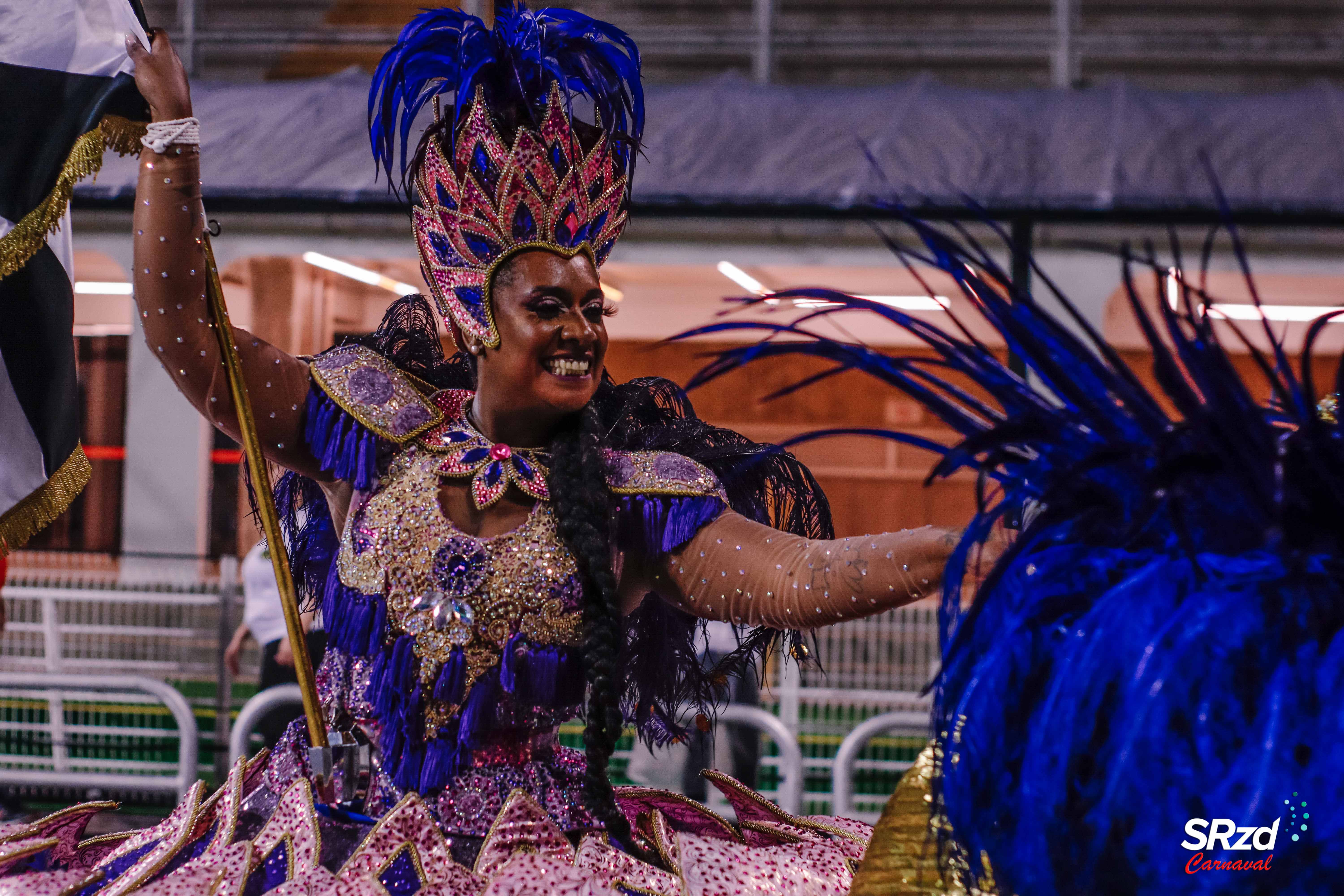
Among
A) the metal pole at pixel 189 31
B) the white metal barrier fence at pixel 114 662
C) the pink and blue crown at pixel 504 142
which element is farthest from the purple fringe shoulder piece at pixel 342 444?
the metal pole at pixel 189 31

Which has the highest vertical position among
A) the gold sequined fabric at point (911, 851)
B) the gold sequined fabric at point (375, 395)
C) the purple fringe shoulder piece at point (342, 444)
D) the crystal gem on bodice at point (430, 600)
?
the gold sequined fabric at point (375, 395)

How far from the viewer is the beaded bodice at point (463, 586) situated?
164 cm

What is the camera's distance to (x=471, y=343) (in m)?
1.76

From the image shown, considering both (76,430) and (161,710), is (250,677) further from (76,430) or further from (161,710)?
(76,430)

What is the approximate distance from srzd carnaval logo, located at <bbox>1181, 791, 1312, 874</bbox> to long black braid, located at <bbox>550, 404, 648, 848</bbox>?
763 millimetres

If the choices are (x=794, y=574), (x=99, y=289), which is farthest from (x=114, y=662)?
(x=794, y=574)

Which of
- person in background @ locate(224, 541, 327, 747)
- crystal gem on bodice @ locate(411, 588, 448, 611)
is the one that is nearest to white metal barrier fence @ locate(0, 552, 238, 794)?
person in background @ locate(224, 541, 327, 747)

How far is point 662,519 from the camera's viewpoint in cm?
174

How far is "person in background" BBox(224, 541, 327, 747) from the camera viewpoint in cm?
488

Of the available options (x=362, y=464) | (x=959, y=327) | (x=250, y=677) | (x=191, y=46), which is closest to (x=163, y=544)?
(x=250, y=677)

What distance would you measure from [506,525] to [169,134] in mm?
668

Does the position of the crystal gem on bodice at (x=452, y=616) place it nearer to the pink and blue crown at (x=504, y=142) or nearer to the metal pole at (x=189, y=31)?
the pink and blue crown at (x=504, y=142)

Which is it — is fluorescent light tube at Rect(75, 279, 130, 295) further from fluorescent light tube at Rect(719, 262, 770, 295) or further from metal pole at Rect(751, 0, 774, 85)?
metal pole at Rect(751, 0, 774, 85)

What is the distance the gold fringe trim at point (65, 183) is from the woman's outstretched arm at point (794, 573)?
0.96 m
